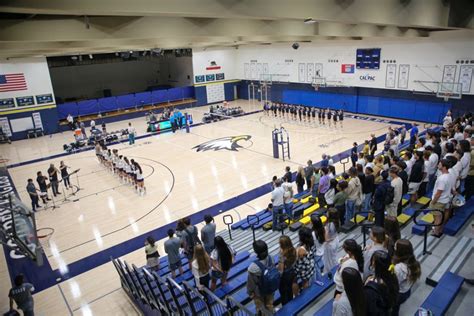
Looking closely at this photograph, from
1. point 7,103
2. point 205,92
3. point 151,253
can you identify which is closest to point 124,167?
point 151,253

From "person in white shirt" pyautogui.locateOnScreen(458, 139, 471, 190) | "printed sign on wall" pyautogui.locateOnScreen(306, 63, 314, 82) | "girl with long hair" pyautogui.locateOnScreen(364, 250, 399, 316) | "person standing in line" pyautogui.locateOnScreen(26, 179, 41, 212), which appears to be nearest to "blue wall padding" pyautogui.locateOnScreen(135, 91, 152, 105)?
"printed sign on wall" pyautogui.locateOnScreen(306, 63, 314, 82)

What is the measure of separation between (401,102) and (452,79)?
3563mm

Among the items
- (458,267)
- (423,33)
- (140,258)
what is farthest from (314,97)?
(458,267)

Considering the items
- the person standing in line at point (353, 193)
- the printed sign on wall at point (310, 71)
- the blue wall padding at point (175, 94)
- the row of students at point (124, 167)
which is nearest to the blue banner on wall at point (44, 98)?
the blue wall padding at point (175, 94)

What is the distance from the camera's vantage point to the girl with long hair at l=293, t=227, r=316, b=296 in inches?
205

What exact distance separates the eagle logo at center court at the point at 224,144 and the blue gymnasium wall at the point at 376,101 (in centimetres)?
953

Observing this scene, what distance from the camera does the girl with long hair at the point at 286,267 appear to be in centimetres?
499

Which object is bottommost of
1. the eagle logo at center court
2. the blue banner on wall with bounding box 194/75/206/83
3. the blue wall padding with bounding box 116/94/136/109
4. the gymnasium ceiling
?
the eagle logo at center court

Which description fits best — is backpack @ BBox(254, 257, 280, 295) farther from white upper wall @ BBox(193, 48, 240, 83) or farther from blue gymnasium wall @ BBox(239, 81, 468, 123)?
white upper wall @ BBox(193, 48, 240, 83)

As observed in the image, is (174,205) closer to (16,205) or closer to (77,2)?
(16,205)

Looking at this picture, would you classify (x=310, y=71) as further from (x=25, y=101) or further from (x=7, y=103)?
(x=7, y=103)

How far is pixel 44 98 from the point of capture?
27.0 meters

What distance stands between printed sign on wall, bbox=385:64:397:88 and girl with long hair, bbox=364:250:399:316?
22540 mm

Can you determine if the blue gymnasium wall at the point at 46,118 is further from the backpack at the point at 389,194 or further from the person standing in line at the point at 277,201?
the backpack at the point at 389,194
